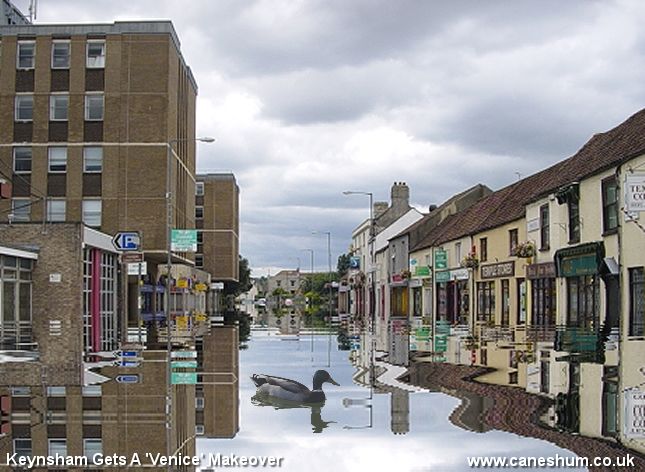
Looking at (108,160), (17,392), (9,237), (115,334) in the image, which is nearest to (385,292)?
(108,160)

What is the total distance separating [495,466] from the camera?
362 inches

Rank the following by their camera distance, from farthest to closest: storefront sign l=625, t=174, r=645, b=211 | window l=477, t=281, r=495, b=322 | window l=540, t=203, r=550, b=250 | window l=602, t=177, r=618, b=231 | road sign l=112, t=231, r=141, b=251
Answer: window l=477, t=281, r=495, b=322
window l=540, t=203, r=550, b=250
road sign l=112, t=231, r=141, b=251
window l=602, t=177, r=618, b=231
storefront sign l=625, t=174, r=645, b=211

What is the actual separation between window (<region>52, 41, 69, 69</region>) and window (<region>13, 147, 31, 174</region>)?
505cm

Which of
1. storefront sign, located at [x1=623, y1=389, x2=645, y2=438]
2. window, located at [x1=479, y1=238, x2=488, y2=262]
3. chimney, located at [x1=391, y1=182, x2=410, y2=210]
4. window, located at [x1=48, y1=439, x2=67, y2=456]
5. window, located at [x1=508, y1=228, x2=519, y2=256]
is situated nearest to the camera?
window, located at [x1=48, y1=439, x2=67, y2=456]

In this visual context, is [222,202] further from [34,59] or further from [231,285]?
[34,59]

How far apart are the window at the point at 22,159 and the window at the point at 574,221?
33.6 meters

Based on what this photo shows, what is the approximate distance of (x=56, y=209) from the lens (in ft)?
179

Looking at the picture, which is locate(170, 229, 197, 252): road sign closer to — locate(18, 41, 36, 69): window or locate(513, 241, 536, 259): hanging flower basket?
locate(513, 241, 536, 259): hanging flower basket

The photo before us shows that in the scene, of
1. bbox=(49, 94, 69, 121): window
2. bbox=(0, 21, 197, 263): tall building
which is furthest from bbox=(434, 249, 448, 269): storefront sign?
bbox=(49, 94, 69, 121): window

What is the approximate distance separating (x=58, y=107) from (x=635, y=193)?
40.9 m

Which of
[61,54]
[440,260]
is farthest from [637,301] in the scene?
[61,54]

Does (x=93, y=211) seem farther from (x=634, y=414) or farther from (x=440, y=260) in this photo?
(x=634, y=414)

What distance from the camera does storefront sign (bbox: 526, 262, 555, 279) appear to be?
34.3 metres

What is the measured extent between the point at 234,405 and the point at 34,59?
4414 centimetres
